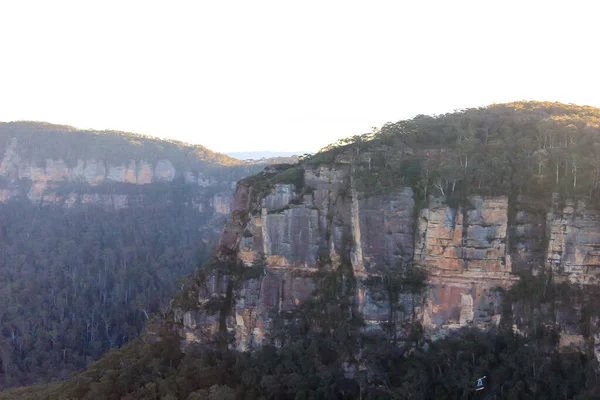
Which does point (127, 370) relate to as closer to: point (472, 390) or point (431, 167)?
point (472, 390)

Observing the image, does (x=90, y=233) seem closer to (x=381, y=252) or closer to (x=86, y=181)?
(x=86, y=181)

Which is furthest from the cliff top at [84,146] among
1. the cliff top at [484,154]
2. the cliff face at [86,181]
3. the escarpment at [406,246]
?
the cliff top at [484,154]

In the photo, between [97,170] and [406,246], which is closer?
[406,246]

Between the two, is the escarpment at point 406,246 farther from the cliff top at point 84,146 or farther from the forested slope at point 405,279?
the cliff top at point 84,146

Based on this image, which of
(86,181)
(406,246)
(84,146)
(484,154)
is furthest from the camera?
(84,146)

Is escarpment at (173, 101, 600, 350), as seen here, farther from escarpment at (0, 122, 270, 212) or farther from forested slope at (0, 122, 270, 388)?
escarpment at (0, 122, 270, 212)

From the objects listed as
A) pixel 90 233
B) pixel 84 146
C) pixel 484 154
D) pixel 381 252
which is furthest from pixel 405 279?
pixel 84 146

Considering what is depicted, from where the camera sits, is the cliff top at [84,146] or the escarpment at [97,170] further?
the cliff top at [84,146]

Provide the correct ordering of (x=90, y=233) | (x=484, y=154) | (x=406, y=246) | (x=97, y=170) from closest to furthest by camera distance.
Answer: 1. (x=484, y=154)
2. (x=406, y=246)
3. (x=90, y=233)
4. (x=97, y=170)

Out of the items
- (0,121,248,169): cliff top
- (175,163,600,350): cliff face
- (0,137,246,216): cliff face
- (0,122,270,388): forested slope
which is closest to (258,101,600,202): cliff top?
(175,163,600,350): cliff face
